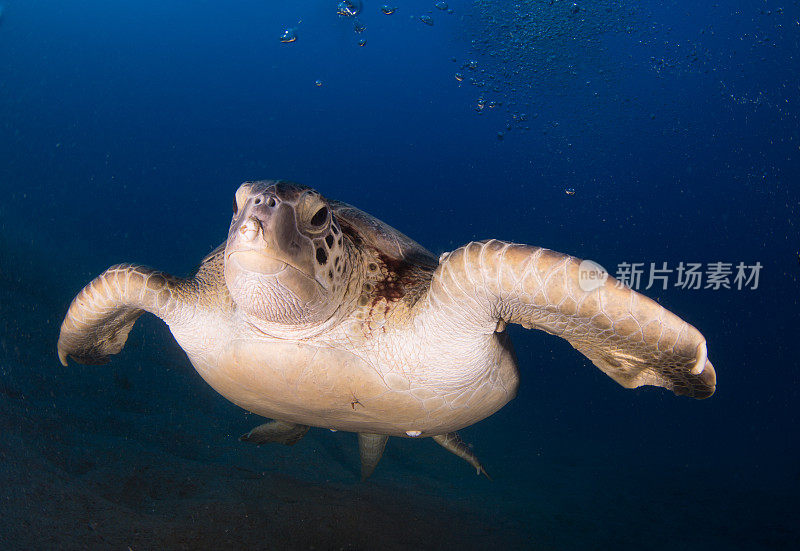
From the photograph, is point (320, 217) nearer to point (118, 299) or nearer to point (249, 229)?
point (249, 229)

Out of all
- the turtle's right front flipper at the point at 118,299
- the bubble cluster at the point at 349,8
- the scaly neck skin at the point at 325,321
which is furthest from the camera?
the bubble cluster at the point at 349,8

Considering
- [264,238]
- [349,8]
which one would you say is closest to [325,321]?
[264,238]

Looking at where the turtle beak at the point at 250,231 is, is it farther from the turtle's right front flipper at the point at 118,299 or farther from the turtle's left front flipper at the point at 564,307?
the turtle's right front flipper at the point at 118,299

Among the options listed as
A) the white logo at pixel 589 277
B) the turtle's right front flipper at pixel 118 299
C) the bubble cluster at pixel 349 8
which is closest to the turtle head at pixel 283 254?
the turtle's right front flipper at pixel 118 299

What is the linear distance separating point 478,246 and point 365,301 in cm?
62

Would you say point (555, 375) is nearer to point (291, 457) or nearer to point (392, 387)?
point (291, 457)

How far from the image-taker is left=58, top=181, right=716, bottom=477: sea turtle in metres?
1.43

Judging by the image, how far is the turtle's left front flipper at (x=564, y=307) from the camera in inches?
56.6

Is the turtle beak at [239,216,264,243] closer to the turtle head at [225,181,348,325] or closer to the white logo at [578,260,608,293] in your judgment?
the turtle head at [225,181,348,325]

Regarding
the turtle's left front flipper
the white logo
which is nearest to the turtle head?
the turtle's left front flipper

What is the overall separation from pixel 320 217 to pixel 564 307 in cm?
96

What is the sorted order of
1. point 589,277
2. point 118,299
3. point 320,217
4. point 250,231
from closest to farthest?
point 250,231, point 589,277, point 320,217, point 118,299

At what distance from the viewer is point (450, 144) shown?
41.9 metres

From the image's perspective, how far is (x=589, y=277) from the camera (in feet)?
4.66
